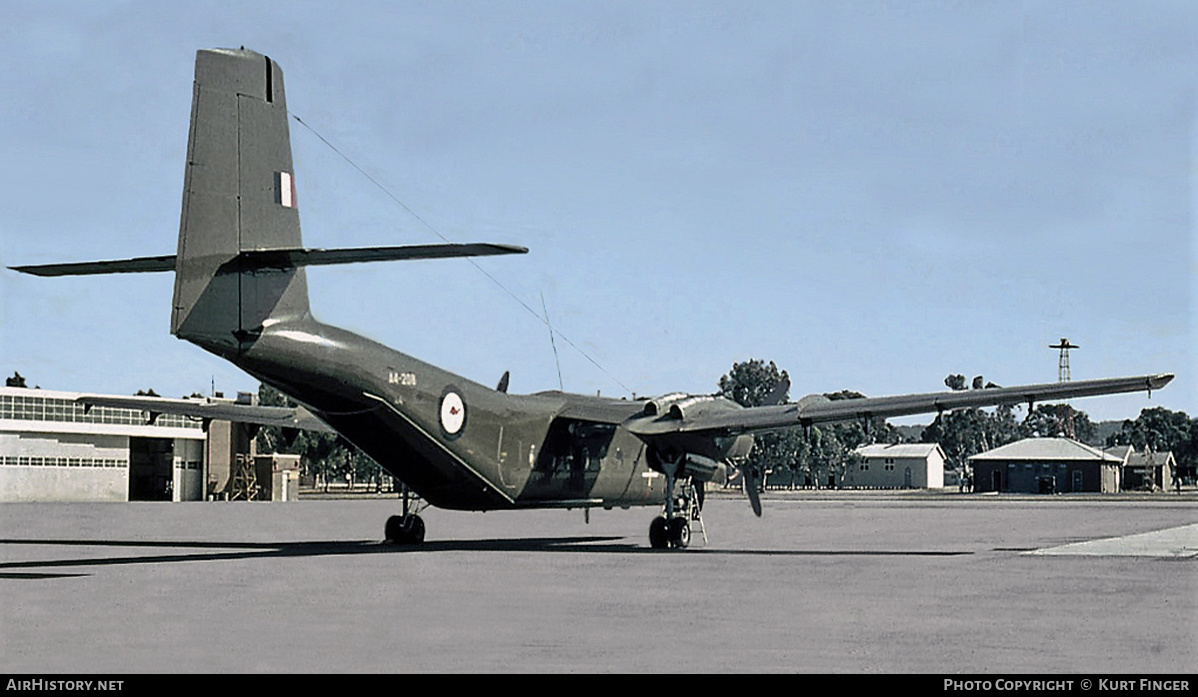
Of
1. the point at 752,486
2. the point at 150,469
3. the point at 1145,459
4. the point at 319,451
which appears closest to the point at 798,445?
the point at 1145,459

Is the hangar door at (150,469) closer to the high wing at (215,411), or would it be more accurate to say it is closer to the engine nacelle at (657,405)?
the high wing at (215,411)

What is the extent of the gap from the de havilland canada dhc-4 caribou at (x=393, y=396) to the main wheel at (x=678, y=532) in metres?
0.03

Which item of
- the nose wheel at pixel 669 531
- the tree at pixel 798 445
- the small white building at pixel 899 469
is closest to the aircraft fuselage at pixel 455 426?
the nose wheel at pixel 669 531

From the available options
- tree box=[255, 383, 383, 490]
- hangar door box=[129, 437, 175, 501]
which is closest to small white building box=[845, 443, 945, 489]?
tree box=[255, 383, 383, 490]

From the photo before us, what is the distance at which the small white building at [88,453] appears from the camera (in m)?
72.4

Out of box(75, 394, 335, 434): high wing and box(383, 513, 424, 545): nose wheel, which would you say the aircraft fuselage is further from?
box(75, 394, 335, 434): high wing

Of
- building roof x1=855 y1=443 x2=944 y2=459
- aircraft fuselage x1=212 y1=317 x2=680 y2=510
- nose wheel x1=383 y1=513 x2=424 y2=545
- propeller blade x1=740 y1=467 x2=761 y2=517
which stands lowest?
building roof x1=855 y1=443 x2=944 y2=459

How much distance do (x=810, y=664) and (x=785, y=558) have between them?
14087mm

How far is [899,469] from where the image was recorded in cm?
17612

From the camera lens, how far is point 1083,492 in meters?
129

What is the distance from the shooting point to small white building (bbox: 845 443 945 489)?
174125 millimetres

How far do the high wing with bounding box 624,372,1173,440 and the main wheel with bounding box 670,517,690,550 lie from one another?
2065 mm

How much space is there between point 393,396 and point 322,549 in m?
5.42

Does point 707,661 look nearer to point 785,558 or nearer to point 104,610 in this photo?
point 104,610
